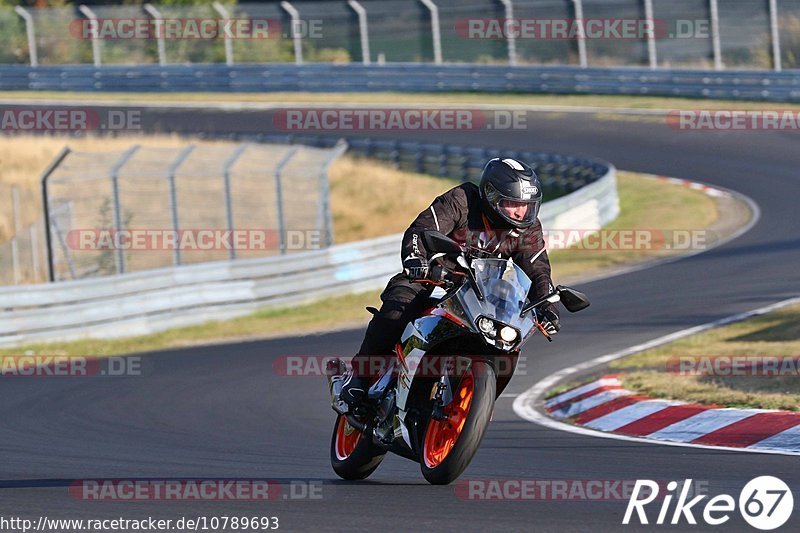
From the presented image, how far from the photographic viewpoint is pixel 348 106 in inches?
1529

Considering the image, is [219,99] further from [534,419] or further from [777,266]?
[534,419]

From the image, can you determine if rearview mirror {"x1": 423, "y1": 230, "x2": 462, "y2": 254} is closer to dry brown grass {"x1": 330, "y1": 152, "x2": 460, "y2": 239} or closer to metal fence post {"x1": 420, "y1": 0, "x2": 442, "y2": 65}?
dry brown grass {"x1": 330, "y1": 152, "x2": 460, "y2": 239}

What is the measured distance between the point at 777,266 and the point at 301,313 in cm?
677

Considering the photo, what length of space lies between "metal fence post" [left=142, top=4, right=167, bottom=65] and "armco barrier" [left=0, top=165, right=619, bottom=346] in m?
25.0

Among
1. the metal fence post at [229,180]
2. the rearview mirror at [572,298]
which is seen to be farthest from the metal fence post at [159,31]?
the rearview mirror at [572,298]

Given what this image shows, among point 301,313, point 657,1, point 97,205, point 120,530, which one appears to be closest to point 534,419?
point 120,530

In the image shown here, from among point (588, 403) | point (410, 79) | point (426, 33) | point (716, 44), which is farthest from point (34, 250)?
point (426, 33)

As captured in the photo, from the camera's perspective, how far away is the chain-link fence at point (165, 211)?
1905 centimetres

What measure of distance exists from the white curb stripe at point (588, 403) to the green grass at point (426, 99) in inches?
912

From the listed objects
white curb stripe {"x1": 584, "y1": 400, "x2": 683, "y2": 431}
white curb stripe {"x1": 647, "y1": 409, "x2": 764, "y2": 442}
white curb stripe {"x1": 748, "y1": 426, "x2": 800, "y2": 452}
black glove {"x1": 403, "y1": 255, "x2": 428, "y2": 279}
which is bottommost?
white curb stripe {"x1": 584, "y1": 400, "x2": 683, "y2": 431}

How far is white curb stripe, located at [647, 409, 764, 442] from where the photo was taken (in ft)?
30.6

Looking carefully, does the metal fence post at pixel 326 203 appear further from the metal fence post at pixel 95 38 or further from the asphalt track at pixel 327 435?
the metal fence post at pixel 95 38

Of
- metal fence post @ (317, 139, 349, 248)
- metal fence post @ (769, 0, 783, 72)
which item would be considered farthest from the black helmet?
metal fence post @ (769, 0, 783, 72)

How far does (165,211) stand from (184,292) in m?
4.02
